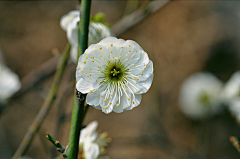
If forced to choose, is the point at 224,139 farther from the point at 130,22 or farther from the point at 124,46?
the point at 124,46

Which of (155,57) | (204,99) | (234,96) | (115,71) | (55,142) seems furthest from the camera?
(155,57)

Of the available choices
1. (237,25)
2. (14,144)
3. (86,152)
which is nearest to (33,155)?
(14,144)

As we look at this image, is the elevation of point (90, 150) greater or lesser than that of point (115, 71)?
lesser

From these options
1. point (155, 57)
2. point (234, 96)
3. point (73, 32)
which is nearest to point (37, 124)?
point (73, 32)

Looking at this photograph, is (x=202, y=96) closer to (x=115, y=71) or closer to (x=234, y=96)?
(x=234, y=96)

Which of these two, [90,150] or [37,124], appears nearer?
[90,150]

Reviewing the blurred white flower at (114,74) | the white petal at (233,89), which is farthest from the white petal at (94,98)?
the white petal at (233,89)

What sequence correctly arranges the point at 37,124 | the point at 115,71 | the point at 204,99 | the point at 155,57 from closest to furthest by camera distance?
the point at 115,71, the point at 37,124, the point at 204,99, the point at 155,57
